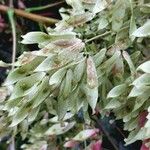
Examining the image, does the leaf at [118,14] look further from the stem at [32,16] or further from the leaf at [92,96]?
the stem at [32,16]

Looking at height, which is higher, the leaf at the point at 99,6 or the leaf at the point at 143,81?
the leaf at the point at 99,6

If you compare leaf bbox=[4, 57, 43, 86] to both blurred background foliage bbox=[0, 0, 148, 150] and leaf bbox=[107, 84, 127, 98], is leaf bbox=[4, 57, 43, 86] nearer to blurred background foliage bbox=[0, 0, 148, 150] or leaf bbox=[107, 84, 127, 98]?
leaf bbox=[107, 84, 127, 98]

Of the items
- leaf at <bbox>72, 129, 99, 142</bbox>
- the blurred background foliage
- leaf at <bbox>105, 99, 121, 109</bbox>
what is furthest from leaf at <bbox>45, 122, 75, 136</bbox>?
leaf at <bbox>105, 99, 121, 109</bbox>

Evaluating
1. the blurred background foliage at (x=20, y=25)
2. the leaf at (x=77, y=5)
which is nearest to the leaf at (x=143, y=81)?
the leaf at (x=77, y=5)

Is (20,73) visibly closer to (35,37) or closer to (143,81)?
(35,37)

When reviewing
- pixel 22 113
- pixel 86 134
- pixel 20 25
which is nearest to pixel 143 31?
pixel 22 113

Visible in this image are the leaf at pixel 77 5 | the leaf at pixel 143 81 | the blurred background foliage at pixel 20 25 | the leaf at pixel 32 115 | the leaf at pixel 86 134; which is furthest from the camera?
the blurred background foliage at pixel 20 25

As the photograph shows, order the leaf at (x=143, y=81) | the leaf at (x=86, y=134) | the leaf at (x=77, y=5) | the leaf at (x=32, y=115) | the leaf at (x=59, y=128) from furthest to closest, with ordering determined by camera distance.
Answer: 1. the leaf at (x=59, y=128)
2. the leaf at (x=86, y=134)
3. the leaf at (x=77, y=5)
4. the leaf at (x=32, y=115)
5. the leaf at (x=143, y=81)

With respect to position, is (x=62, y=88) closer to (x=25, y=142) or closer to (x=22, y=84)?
(x=22, y=84)

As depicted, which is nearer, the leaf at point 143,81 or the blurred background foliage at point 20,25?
the leaf at point 143,81
